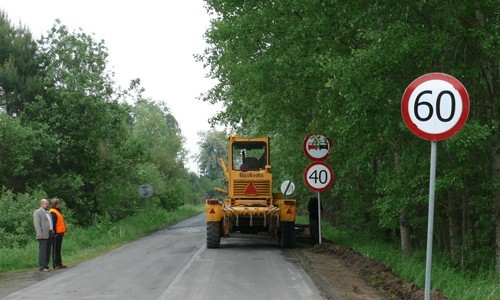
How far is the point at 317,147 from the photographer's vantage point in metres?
15.9

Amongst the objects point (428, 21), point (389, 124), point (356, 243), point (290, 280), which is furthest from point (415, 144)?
point (356, 243)

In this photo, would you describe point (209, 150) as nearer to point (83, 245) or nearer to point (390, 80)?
point (83, 245)

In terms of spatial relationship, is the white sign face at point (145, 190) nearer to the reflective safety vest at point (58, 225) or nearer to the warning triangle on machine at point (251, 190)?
the warning triangle on machine at point (251, 190)

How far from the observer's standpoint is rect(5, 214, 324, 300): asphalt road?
9.62 meters

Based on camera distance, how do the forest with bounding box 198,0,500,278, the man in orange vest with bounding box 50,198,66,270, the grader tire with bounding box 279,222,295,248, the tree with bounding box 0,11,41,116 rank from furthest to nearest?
1. the tree with bounding box 0,11,41,116
2. the grader tire with bounding box 279,222,295,248
3. the man in orange vest with bounding box 50,198,66,270
4. the forest with bounding box 198,0,500,278

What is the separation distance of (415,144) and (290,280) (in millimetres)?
3495

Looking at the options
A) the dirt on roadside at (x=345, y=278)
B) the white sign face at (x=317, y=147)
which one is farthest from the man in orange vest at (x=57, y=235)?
the white sign face at (x=317, y=147)

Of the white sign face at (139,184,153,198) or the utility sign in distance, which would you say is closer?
the utility sign in distance

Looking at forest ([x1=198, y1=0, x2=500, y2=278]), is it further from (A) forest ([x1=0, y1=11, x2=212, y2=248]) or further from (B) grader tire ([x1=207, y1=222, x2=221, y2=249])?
(A) forest ([x1=0, y1=11, x2=212, y2=248])

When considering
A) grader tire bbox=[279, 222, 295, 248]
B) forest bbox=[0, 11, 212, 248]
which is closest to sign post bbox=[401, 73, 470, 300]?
grader tire bbox=[279, 222, 295, 248]

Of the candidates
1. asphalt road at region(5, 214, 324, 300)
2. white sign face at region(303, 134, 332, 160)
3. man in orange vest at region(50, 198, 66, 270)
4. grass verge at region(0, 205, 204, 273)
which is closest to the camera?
asphalt road at region(5, 214, 324, 300)

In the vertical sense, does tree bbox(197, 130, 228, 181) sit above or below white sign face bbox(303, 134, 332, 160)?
above

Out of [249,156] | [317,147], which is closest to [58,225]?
[249,156]

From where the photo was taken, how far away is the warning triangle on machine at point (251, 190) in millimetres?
18469
